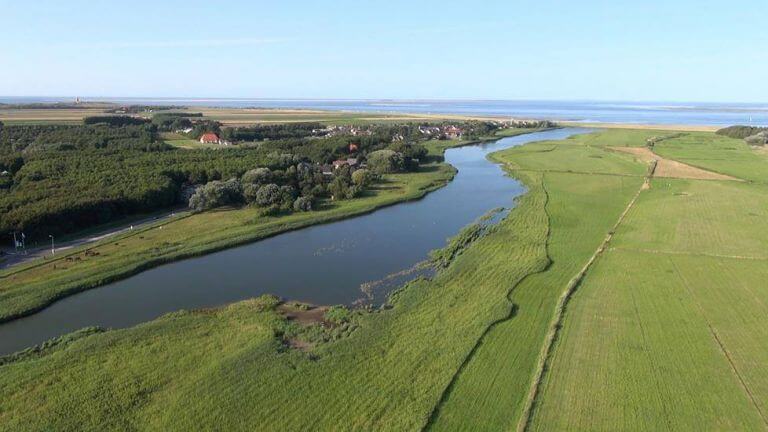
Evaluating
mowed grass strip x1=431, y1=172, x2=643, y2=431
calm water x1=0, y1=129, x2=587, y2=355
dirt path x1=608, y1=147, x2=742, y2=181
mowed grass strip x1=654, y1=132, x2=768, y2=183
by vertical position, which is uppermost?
mowed grass strip x1=654, y1=132, x2=768, y2=183

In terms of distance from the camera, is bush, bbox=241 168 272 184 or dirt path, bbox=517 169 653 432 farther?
bush, bbox=241 168 272 184

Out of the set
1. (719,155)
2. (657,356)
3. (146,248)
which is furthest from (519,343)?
(719,155)

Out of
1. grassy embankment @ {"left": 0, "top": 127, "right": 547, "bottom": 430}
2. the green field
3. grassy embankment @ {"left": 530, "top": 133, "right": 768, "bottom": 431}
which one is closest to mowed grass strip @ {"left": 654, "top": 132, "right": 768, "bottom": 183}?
grassy embankment @ {"left": 530, "top": 133, "right": 768, "bottom": 431}

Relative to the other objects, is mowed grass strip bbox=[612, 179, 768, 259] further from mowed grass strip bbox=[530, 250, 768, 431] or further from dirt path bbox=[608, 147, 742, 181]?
dirt path bbox=[608, 147, 742, 181]

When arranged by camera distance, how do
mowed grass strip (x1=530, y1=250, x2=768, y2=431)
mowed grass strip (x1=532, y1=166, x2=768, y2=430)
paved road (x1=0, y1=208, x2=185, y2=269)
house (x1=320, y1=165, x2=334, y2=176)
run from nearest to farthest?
mowed grass strip (x1=530, y1=250, x2=768, y2=431) < mowed grass strip (x1=532, y1=166, x2=768, y2=430) < paved road (x1=0, y1=208, x2=185, y2=269) < house (x1=320, y1=165, x2=334, y2=176)

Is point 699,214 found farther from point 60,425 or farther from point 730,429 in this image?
point 60,425

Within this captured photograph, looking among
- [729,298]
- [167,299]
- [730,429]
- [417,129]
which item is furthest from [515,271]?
[417,129]
